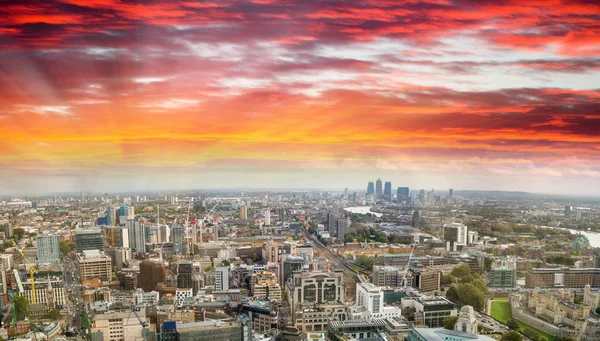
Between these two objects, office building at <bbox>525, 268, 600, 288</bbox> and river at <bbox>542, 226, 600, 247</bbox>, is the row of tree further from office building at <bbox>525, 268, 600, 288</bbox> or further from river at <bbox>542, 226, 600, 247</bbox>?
river at <bbox>542, 226, 600, 247</bbox>

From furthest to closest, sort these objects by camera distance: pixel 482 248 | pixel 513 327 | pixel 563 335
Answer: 1. pixel 482 248
2. pixel 513 327
3. pixel 563 335

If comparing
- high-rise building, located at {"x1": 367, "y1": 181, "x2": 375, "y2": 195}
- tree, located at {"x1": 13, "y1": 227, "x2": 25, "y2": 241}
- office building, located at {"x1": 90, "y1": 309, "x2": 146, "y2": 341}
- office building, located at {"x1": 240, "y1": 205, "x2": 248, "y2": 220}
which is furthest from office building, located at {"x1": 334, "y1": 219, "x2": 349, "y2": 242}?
tree, located at {"x1": 13, "y1": 227, "x2": 25, "y2": 241}

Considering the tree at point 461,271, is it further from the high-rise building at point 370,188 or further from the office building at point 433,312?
the high-rise building at point 370,188

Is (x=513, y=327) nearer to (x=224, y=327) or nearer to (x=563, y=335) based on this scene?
(x=563, y=335)

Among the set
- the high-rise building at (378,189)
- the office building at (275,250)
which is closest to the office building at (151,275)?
the office building at (275,250)

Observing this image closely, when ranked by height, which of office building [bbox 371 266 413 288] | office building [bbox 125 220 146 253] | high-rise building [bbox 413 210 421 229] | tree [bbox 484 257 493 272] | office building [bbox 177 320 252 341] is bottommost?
office building [bbox 371 266 413 288]

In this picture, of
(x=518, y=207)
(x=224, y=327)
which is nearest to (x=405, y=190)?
(x=518, y=207)

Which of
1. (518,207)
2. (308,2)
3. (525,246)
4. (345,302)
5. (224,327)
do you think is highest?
(308,2)
